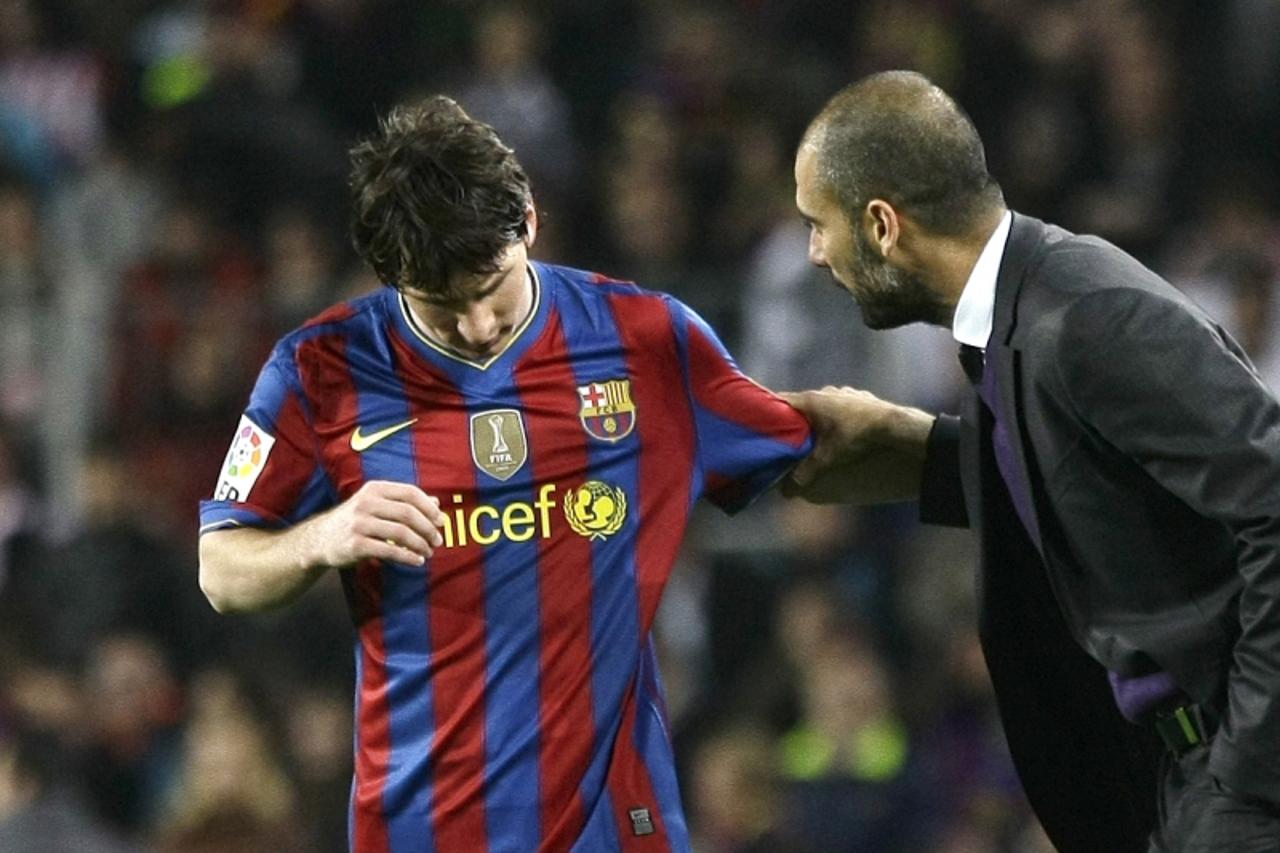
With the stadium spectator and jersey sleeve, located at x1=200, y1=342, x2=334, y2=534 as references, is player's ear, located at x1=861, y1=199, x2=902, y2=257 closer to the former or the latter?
jersey sleeve, located at x1=200, y1=342, x2=334, y2=534

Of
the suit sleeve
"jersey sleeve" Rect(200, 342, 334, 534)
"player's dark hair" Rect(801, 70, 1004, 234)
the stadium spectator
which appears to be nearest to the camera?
the suit sleeve

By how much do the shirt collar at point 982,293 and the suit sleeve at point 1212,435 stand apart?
273mm

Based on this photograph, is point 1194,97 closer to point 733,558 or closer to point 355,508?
point 733,558

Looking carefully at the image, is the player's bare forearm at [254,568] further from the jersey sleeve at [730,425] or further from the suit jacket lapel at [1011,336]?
the suit jacket lapel at [1011,336]

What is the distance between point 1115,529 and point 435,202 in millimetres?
1210

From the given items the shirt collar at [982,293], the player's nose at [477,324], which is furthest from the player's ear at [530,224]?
the shirt collar at [982,293]

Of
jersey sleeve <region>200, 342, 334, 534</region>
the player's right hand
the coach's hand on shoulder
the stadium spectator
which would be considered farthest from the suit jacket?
the stadium spectator

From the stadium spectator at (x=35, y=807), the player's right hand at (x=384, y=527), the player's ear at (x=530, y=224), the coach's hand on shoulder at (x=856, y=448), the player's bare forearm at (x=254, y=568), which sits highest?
the player's ear at (x=530, y=224)

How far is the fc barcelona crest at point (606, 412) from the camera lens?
13.6ft

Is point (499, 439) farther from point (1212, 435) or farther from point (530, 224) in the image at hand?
point (1212, 435)

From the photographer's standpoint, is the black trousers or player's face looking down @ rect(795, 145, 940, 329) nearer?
the black trousers

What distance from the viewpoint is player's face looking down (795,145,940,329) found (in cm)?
392

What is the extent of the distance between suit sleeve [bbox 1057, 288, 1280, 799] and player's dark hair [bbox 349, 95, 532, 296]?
969mm

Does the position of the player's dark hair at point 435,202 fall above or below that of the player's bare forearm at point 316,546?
above
